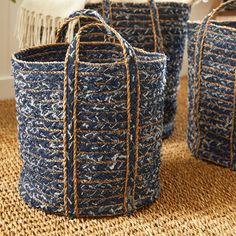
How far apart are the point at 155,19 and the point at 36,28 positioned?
1.15 ft

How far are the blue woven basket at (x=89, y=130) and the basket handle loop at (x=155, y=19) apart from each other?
290 mm

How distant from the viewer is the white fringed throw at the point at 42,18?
4.79 feet

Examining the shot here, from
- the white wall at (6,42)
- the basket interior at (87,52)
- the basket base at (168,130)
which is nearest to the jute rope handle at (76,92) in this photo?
the basket interior at (87,52)

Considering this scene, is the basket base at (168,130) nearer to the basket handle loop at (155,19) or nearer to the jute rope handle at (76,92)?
the basket handle loop at (155,19)

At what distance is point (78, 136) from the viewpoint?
105cm

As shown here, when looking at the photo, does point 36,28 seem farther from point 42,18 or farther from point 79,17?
point 79,17

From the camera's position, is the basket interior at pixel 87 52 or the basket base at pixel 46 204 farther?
the basket interior at pixel 87 52

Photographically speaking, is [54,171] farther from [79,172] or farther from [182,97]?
[182,97]

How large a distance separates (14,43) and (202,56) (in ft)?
2.68

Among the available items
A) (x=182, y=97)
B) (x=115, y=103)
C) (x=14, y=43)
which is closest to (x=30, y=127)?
(x=115, y=103)

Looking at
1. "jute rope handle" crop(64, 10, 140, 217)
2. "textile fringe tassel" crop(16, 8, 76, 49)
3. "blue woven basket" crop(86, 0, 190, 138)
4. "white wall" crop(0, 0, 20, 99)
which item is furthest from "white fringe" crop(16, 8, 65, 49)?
"jute rope handle" crop(64, 10, 140, 217)

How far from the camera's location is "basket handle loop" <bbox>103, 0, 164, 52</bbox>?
143 cm

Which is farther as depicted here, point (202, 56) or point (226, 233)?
point (202, 56)

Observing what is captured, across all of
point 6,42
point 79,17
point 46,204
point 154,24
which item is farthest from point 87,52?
point 6,42
